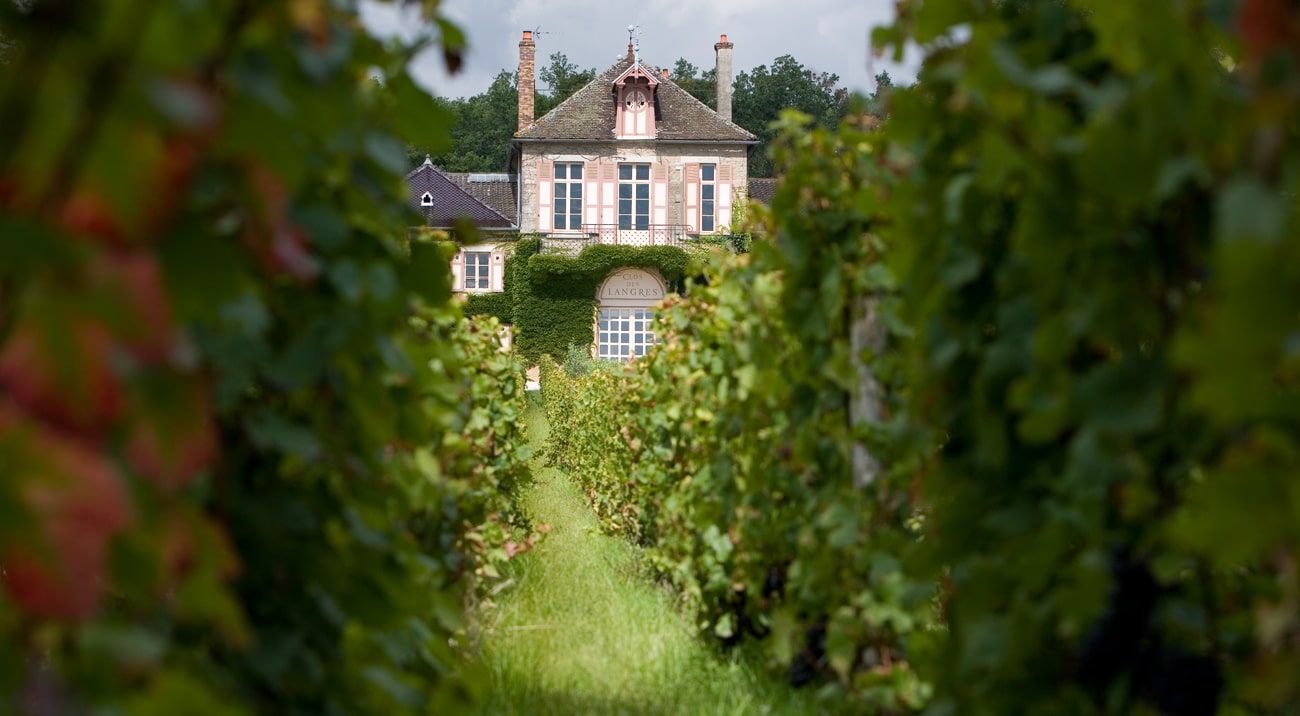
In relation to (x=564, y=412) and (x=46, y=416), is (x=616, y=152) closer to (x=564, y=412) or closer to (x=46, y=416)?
(x=564, y=412)

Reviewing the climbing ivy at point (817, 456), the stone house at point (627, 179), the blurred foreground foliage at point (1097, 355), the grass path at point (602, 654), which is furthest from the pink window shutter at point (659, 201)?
the blurred foreground foliage at point (1097, 355)

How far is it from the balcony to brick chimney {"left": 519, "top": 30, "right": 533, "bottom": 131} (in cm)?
350

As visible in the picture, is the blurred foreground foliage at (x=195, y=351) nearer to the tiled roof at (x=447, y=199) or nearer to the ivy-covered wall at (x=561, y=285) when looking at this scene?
the ivy-covered wall at (x=561, y=285)

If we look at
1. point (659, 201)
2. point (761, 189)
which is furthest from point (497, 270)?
point (761, 189)

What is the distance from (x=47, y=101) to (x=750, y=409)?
10.2 ft

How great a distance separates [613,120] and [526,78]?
129 inches

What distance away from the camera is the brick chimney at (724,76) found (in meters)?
33.4

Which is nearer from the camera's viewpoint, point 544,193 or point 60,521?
point 60,521

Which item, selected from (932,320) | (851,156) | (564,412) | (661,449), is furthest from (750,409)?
(564,412)

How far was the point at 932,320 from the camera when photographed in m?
1.96

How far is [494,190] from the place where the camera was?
34.9 meters

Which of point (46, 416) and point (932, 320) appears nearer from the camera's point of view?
point (46, 416)

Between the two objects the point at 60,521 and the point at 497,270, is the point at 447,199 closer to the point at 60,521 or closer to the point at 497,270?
the point at 497,270

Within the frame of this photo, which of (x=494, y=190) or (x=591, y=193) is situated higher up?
(x=494, y=190)
